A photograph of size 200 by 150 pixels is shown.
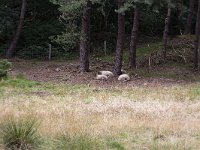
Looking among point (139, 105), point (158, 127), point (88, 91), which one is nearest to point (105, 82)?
point (88, 91)

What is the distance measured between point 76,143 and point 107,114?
4.60 metres

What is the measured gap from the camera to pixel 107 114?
12.2 meters

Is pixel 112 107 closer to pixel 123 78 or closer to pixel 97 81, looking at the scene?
pixel 97 81

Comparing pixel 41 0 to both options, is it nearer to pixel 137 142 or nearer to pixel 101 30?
pixel 101 30

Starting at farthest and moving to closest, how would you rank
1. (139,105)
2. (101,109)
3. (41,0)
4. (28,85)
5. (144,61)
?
(41,0) < (144,61) < (28,85) < (139,105) < (101,109)

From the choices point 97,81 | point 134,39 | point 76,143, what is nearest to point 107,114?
point 76,143

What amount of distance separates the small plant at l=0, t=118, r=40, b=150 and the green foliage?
446mm

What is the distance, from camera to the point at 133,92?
1814 centimetres

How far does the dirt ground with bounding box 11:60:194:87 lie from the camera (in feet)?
72.5

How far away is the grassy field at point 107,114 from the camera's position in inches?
342

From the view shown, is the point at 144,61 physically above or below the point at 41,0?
below

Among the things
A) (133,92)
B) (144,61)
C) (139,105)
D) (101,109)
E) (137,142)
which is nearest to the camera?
(137,142)

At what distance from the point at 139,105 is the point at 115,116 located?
92.8 inches

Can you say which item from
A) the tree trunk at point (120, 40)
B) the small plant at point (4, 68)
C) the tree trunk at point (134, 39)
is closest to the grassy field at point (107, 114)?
the small plant at point (4, 68)
